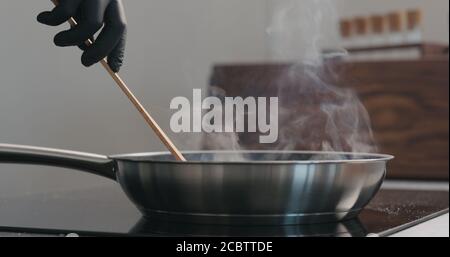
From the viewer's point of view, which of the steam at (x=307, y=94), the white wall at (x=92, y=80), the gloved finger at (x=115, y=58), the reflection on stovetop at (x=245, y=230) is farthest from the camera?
the steam at (x=307, y=94)

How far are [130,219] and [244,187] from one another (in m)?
0.14

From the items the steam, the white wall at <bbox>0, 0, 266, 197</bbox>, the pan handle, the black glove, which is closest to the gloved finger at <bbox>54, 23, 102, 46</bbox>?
the black glove

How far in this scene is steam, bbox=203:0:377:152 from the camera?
1513mm

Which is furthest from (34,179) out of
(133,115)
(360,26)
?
(360,26)

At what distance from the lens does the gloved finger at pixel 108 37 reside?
2.09ft

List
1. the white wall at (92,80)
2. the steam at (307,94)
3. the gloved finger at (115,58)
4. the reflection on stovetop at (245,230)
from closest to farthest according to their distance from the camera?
the reflection on stovetop at (245,230) → the gloved finger at (115,58) → the white wall at (92,80) → the steam at (307,94)

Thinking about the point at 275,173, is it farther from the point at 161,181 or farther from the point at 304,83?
the point at 304,83

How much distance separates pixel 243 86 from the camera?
6.15 ft

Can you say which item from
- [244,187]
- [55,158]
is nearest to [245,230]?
[244,187]

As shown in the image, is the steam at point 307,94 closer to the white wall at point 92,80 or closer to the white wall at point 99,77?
the white wall at point 99,77

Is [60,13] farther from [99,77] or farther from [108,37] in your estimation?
[99,77]

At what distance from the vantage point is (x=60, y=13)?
619 millimetres

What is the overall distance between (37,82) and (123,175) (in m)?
0.74

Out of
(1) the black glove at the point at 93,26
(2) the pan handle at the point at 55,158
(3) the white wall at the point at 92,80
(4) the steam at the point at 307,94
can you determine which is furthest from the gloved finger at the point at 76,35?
(4) the steam at the point at 307,94
